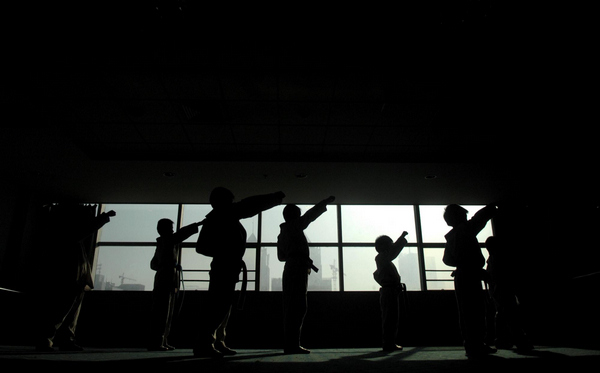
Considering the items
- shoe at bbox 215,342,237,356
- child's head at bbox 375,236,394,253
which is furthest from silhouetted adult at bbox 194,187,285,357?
child's head at bbox 375,236,394,253

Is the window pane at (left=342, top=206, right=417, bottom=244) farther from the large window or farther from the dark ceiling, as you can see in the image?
the dark ceiling

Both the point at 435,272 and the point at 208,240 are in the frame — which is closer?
→ the point at 208,240

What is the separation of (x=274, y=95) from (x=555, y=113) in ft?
11.7

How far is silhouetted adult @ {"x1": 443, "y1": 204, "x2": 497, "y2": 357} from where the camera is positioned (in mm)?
2244

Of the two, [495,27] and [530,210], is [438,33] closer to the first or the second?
[495,27]

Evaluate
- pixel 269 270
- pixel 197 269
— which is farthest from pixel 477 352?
pixel 197 269

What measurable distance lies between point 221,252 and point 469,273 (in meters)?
1.59

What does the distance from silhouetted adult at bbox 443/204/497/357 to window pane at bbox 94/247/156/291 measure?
671cm

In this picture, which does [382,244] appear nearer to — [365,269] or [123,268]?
[365,269]

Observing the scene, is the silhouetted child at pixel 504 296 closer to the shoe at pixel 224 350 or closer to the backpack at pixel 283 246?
the backpack at pixel 283 246

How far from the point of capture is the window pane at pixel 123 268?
7582mm

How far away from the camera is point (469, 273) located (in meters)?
2.35

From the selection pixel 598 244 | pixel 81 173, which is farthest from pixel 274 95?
pixel 598 244

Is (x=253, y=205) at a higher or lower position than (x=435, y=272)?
higher
